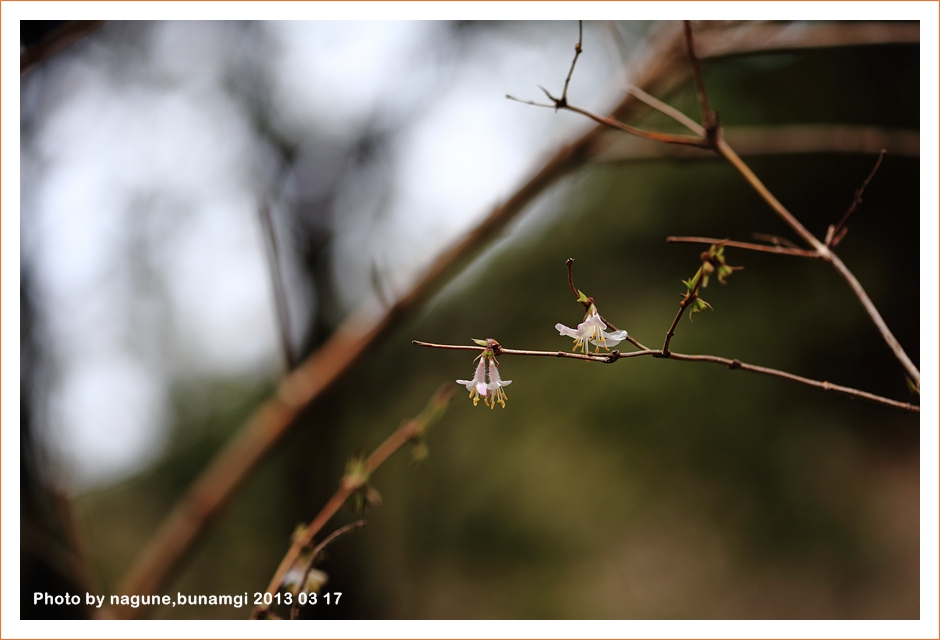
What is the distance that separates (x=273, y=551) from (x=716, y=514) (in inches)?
49.6

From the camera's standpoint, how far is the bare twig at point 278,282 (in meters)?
0.53

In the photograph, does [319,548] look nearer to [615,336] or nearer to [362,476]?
[362,476]

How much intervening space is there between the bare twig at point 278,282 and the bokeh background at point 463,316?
1cm

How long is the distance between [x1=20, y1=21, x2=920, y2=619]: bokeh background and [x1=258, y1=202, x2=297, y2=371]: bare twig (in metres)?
0.01

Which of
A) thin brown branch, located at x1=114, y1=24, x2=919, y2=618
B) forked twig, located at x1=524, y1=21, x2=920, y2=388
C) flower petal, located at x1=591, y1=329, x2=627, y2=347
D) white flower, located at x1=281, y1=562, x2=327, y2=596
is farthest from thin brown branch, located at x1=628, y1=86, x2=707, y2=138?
white flower, located at x1=281, y1=562, x2=327, y2=596

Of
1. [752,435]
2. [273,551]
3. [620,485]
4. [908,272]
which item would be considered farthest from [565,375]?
[273,551]

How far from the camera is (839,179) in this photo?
1.15 meters

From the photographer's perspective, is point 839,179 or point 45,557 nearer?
point 45,557

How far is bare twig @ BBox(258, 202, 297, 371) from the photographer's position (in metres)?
0.53

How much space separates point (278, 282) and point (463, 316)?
32.1 inches

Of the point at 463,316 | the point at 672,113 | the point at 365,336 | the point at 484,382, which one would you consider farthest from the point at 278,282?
the point at 463,316

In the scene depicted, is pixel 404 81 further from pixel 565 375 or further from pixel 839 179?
pixel 839 179

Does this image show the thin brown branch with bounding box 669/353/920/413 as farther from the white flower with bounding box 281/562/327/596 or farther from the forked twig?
the white flower with bounding box 281/562/327/596

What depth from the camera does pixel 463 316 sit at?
4.39ft
